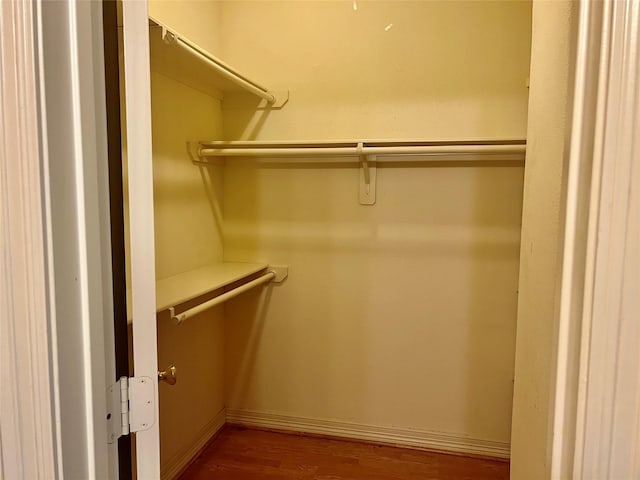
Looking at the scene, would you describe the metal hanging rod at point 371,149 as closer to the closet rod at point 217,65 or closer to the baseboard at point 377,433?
the closet rod at point 217,65

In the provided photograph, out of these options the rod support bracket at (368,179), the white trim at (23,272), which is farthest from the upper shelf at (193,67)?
the white trim at (23,272)

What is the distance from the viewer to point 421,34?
223cm

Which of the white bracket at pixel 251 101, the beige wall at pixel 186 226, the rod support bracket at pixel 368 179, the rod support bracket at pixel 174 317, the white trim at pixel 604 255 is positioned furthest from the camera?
the white bracket at pixel 251 101

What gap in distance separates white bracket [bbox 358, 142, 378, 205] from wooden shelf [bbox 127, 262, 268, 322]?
0.66m

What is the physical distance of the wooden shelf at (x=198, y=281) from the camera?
1.65 m

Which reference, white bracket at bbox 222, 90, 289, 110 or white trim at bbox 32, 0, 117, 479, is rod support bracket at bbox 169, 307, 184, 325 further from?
white bracket at bbox 222, 90, 289, 110

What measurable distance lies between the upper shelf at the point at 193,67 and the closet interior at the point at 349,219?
0.9 inches

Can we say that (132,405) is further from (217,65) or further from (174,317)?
(217,65)

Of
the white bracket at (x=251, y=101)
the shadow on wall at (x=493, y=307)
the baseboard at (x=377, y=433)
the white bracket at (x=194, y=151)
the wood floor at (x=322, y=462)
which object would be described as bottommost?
the wood floor at (x=322, y=462)

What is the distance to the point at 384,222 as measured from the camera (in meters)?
2.35

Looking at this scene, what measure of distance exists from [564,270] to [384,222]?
72.1 inches

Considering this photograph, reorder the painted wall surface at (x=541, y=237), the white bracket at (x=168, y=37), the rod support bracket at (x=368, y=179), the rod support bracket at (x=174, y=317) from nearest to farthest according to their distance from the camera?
the painted wall surface at (x=541, y=237), the white bracket at (x=168, y=37), the rod support bracket at (x=174, y=317), the rod support bracket at (x=368, y=179)

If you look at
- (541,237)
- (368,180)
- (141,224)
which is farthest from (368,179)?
(141,224)

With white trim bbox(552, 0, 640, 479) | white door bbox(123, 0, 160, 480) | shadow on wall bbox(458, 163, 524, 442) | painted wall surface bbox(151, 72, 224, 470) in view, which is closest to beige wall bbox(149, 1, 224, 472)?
painted wall surface bbox(151, 72, 224, 470)
